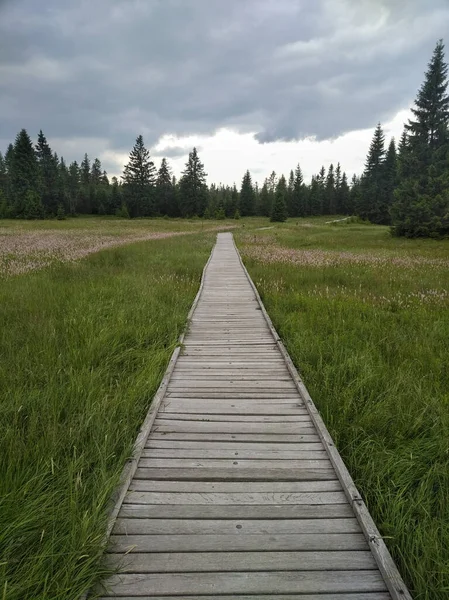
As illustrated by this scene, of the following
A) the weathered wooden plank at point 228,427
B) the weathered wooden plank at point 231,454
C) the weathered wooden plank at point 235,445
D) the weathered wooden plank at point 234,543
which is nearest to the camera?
the weathered wooden plank at point 234,543

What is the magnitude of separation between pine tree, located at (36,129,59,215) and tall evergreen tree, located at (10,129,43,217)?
11.9 feet

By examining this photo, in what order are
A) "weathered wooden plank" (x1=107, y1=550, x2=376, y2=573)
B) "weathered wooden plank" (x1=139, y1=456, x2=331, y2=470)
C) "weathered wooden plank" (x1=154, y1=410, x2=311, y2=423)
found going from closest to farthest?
1. "weathered wooden plank" (x1=107, y1=550, x2=376, y2=573)
2. "weathered wooden plank" (x1=139, y1=456, x2=331, y2=470)
3. "weathered wooden plank" (x1=154, y1=410, x2=311, y2=423)

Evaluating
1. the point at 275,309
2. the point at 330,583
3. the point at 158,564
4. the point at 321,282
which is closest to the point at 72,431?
the point at 158,564

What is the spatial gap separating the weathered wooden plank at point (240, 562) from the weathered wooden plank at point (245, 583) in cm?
3

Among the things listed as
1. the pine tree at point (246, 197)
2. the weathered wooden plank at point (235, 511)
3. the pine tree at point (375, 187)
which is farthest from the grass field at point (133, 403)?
the pine tree at point (246, 197)

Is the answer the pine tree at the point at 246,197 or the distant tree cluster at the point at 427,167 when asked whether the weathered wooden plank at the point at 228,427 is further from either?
the pine tree at the point at 246,197

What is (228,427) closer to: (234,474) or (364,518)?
(234,474)

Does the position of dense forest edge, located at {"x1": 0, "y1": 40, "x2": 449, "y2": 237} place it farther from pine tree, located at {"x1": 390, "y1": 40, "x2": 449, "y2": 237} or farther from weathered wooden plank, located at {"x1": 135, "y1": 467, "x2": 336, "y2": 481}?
weathered wooden plank, located at {"x1": 135, "y1": 467, "x2": 336, "y2": 481}

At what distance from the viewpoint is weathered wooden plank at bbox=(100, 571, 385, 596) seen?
1.77 meters

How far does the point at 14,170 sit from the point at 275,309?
73.6 metres

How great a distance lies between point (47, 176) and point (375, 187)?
69.8 meters

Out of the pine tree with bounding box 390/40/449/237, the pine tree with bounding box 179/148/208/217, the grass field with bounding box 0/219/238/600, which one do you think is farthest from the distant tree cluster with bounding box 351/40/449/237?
the pine tree with bounding box 179/148/208/217

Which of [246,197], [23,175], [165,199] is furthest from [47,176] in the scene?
[246,197]

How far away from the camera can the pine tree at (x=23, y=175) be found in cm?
5872
